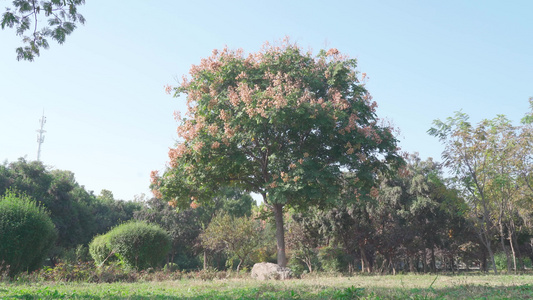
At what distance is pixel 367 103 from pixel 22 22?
41.0ft

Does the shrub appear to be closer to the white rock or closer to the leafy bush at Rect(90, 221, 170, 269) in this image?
the leafy bush at Rect(90, 221, 170, 269)

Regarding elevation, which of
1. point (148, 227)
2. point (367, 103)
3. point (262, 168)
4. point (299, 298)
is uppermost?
point (367, 103)

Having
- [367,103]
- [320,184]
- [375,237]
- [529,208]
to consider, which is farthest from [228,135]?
[529,208]

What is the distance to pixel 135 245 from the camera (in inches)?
683

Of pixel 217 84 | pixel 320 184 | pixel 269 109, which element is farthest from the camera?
pixel 217 84

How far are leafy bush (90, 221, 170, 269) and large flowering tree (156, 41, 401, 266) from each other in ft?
7.47

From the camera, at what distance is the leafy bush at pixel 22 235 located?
13.4 m

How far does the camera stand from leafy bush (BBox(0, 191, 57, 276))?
13.4m

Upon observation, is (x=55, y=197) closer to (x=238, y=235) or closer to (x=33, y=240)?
(x=238, y=235)

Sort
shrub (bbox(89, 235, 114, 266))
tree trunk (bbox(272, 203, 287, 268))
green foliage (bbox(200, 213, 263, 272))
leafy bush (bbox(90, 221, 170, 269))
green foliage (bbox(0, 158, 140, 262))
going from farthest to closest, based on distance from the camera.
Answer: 1. green foliage (bbox(0, 158, 140, 262))
2. green foliage (bbox(200, 213, 263, 272))
3. shrub (bbox(89, 235, 114, 266))
4. leafy bush (bbox(90, 221, 170, 269))
5. tree trunk (bbox(272, 203, 287, 268))

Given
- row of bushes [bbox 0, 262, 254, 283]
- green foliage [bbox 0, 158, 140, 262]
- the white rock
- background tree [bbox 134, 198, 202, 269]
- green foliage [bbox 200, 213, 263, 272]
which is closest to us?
row of bushes [bbox 0, 262, 254, 283]

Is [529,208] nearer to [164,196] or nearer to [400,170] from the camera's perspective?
[400,170]

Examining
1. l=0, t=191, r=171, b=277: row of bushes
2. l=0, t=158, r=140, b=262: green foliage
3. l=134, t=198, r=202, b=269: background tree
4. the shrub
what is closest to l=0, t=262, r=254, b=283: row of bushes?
l=0, t=191, r=171, b=277: row of bushes

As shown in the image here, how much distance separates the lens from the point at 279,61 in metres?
16.0
